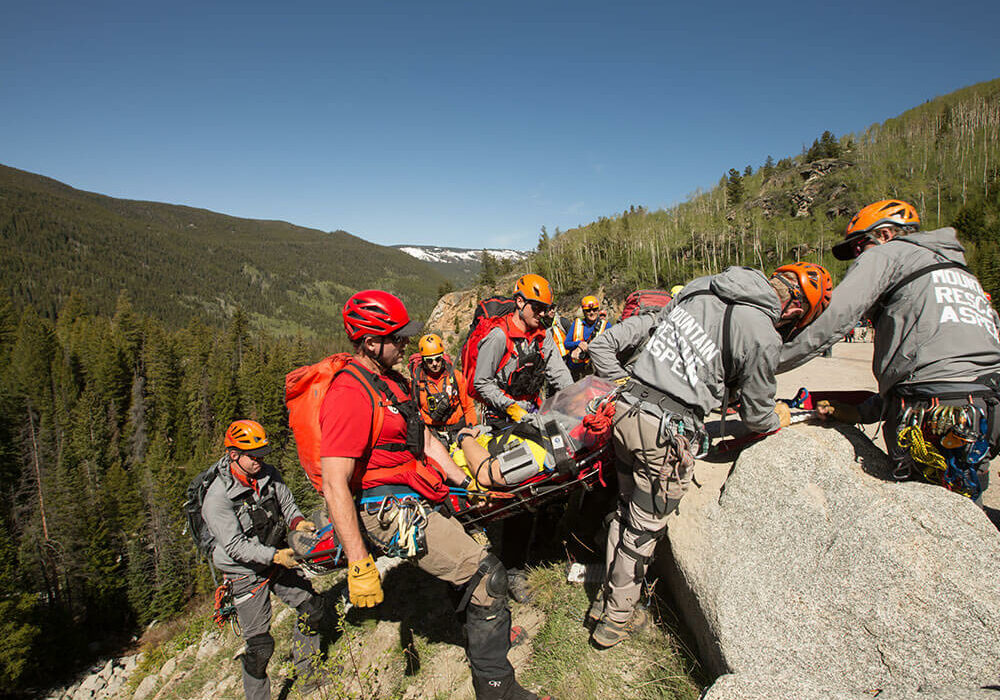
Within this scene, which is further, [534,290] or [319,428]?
[534,290]

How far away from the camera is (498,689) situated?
3273 millimetres

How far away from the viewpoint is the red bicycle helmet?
3203 millimetres

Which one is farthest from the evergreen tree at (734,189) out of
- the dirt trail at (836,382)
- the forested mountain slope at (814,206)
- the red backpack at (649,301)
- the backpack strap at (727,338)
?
the backpack strap at (727,338)

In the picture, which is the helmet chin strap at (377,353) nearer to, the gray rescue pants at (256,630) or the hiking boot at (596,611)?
the hiking boot at (596,611)

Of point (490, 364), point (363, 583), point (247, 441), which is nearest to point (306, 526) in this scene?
point (247, 441)

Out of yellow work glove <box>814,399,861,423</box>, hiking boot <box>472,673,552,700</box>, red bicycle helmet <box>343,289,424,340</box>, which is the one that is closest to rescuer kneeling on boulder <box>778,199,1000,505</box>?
yellow work glove <box>814,399,861,423</box>

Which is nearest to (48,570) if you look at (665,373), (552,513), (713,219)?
(552,513)

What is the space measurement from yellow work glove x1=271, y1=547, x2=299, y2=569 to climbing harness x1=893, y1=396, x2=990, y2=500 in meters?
5.65

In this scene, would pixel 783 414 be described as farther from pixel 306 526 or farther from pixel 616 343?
pixel 306 526

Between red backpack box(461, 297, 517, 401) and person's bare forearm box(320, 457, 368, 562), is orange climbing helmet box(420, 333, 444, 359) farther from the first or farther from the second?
person's bare forearm box(320, 457, 368, 562)

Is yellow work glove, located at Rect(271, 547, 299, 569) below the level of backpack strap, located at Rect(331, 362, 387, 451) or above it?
below

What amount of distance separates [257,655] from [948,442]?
6657mm

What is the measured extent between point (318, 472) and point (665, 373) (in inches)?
108

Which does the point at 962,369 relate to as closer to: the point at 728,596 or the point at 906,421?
the point at 906,421
